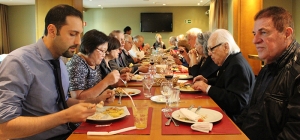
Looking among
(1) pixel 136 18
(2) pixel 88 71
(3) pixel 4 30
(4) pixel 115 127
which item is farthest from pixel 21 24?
(4) pixel 115 127

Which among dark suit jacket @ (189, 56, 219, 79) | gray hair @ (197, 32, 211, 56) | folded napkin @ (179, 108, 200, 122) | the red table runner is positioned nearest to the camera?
folded napkin @ (179, 108, 200, 122)

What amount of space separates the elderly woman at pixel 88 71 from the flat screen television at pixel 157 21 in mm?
10553

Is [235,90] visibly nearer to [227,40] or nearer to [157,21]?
[227,40]

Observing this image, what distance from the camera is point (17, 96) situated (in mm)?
1275

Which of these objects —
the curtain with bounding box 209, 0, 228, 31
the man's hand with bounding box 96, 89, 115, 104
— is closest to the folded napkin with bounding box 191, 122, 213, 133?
the man's hand with bounding box 96, 89, 115, 104

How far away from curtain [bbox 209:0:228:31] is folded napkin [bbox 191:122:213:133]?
7.17m

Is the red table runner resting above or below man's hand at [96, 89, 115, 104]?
below

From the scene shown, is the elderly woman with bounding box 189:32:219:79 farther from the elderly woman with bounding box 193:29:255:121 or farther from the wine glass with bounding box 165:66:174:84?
the elderly woman with bounding box 193:29:255:121

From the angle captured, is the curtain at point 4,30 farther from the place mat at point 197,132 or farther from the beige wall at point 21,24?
the place mat at point 197,132

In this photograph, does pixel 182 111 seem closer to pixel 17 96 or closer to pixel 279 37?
pixel 279 37

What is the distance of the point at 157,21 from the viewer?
12.9 m

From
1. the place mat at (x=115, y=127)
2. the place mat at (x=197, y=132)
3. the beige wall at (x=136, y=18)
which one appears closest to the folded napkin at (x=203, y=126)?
the place mat at (x=197, y=132)

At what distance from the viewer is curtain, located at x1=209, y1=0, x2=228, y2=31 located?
8.26 meters

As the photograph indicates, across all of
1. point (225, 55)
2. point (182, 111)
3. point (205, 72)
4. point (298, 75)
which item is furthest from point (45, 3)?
point (298, 75)
